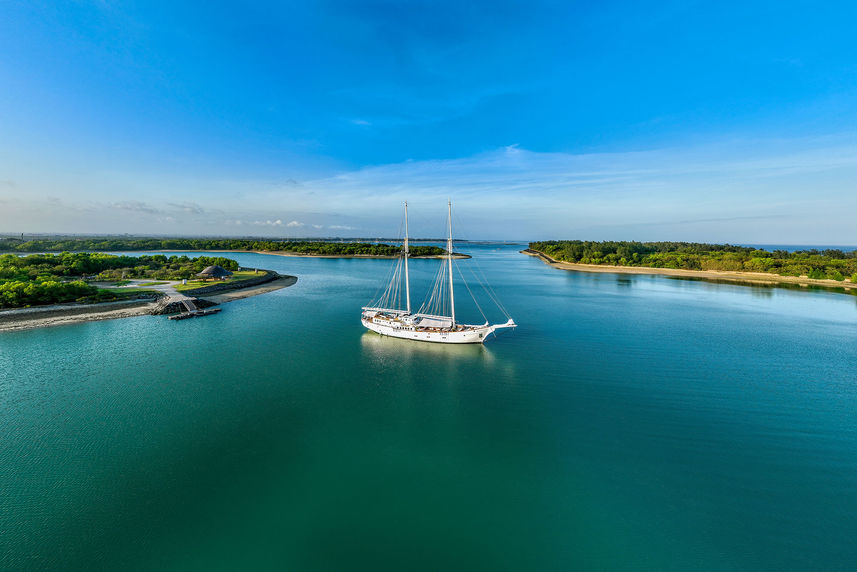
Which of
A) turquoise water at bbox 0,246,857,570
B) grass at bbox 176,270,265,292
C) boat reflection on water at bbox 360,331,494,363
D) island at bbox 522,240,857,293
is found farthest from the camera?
island at bbox 522,240,857,293

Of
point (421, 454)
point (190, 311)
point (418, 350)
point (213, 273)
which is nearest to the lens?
point (421, 454)

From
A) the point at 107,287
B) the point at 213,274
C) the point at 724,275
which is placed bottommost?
the point at 107,287

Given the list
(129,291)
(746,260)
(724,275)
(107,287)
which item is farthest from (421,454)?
(746,260)

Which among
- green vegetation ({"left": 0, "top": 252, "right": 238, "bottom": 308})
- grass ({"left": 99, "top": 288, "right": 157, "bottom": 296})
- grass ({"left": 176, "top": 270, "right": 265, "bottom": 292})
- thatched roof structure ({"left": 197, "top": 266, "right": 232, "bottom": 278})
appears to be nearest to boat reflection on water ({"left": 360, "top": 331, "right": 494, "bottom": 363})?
grass ({"left": 176, "top": 270, "right": 265, "bottom": 292})

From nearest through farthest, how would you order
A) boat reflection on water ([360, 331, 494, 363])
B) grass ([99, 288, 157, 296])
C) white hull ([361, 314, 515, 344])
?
boat reflection on water ([360, 331, 494, 363])
white hull ([361, 314, 515, 344])
grass ([99, 288, 157, 296])

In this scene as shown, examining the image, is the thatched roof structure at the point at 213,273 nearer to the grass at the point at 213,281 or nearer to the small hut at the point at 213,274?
the small hut at the point at 213,274

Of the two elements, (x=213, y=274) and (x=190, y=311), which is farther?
→ (x=213, y=274)

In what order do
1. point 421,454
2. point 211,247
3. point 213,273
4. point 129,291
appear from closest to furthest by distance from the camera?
point 421,454 < point 129,291 < point 213,273 < point 211,247

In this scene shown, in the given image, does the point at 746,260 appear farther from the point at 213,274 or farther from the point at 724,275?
the point at 213,274

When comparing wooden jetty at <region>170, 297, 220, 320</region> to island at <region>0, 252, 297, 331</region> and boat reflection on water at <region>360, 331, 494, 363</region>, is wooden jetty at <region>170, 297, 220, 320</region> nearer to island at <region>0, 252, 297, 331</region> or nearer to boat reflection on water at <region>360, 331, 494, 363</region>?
island at <region>0, 252, 297, 331</region>
